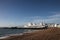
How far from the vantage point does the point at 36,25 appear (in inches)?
6841

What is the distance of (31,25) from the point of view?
579 feet

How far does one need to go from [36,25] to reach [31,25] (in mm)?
6725

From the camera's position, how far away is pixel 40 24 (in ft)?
562

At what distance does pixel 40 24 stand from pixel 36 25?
552 cm

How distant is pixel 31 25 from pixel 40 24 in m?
12.2
